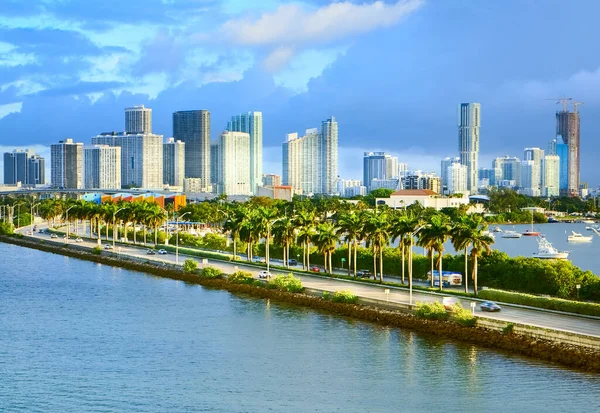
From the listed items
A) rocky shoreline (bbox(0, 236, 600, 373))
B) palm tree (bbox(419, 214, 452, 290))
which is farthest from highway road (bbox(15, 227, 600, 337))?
palm tree (bbox(419, 214, 452, 290))

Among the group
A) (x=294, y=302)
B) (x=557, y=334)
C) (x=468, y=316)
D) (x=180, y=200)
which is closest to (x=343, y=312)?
(x=294, y=302)

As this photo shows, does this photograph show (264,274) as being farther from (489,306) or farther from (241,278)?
(489,306)

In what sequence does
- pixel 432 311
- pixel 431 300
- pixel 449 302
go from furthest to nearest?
pixel 431 300
pixel 449 302
pixel 432 311

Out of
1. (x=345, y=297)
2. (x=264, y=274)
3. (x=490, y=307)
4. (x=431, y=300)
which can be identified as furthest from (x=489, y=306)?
(x=264, y=274)

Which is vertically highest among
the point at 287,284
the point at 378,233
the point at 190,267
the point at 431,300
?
the point at 378,233

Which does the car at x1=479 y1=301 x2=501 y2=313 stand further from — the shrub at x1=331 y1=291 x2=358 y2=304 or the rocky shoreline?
the shrub at x1=331 y1=291 x2=358 y2=304

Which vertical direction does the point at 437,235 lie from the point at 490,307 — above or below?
above
